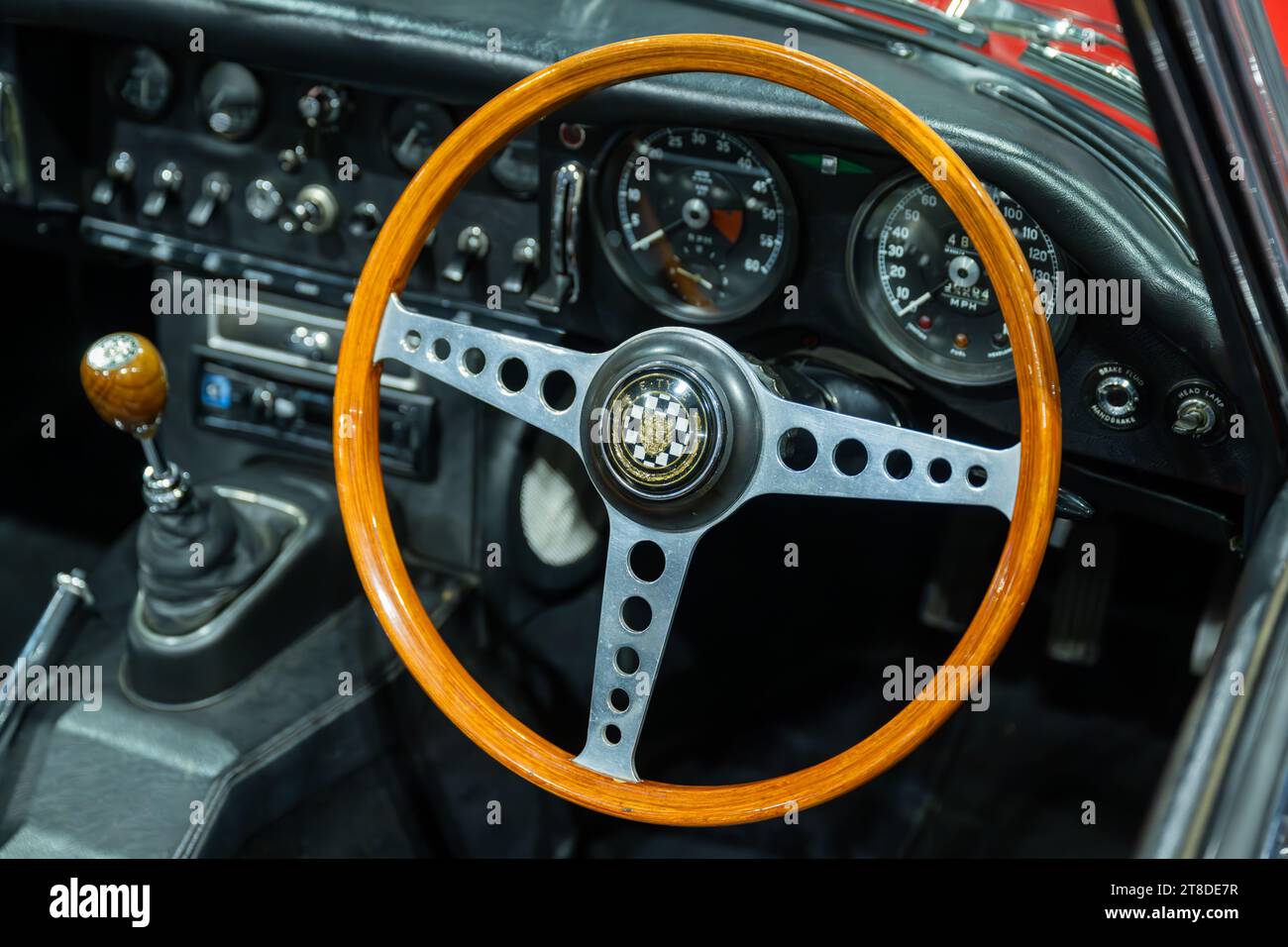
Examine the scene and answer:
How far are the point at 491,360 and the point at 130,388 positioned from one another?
54 cm

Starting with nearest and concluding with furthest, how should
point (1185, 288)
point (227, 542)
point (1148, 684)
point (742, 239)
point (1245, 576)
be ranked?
point (1245, 576) → point (1185, 288) → point (742, 239) → point (227, 542) → point (1148, 684)

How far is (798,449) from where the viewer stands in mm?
1377

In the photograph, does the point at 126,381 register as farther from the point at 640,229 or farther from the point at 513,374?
the point at 640,229

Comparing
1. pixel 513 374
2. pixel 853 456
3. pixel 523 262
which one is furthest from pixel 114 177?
pixel 853 456

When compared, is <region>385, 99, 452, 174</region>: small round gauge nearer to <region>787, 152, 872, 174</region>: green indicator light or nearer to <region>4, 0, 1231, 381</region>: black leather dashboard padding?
<region>4, 0, 1231, 381</region>: black leather dashboard padding

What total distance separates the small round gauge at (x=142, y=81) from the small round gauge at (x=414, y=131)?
1.38 feet

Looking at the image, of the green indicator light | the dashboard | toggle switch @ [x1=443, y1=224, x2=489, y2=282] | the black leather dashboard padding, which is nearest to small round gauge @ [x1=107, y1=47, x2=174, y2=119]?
the dashboard

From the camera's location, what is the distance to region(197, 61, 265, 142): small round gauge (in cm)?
203

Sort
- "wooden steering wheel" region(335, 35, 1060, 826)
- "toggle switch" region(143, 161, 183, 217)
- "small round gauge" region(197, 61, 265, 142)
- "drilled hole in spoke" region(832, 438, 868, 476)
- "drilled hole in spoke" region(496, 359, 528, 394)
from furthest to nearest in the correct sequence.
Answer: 1. "toggle switch" region(143, 161, 183, 217)
2. "small round gauge" region(197, 61, 265, 142)
3. "drilled hole in spoke" region(496, 359, 528, 394)
4. "drilled hole in spoke" region(832, 438, 868, 476)
5. "wooden steering wheel" region(335, 35, 1060, 826)

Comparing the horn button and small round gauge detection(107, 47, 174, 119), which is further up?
small round gauge detection(107, 47, 174, 119)

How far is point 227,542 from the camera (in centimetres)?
197
